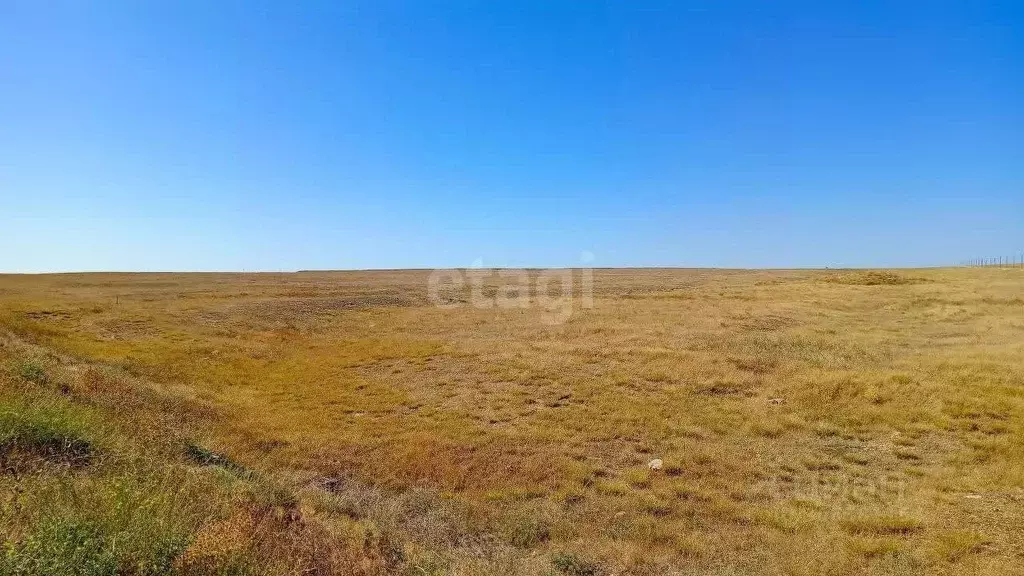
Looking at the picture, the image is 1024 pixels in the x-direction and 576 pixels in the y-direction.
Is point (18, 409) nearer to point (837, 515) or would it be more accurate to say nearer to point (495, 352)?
point (837, 515)

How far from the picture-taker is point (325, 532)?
19.3 feet

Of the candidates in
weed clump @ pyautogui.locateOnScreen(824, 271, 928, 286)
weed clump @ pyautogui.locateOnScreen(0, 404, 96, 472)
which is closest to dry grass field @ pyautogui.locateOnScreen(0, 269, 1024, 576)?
weed clump @ pyautogui.locateOnScreen(0, 404, 96, 472)

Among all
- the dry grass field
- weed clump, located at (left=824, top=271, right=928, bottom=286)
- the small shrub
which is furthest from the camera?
weed clump, located at (left=824, top=271, right=928, bottom=286)

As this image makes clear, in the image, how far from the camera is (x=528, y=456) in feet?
36.9

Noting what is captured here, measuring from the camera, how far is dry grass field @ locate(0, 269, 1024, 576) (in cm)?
512

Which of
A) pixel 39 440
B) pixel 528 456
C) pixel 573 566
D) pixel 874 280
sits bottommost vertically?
pixel 528 456

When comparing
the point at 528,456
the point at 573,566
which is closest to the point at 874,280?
the point at 528,456

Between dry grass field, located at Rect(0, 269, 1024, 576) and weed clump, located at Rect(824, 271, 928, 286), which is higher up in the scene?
weed clump, located at Rect(824, 271, 928, 286)

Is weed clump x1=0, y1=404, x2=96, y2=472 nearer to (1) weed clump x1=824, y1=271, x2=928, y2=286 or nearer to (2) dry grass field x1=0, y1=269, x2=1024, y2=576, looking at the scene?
(2) dry grass field x1=0, y1=269, x2=1024, y2=576

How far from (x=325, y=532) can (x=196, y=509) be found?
142 centimetres

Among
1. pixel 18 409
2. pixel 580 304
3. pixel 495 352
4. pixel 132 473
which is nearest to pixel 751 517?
pixel 132 473

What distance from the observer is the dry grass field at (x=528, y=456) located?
5.12 meters

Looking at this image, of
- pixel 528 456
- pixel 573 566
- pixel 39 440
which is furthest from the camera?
pixel 528 456

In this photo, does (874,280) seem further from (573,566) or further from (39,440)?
(39,440)
